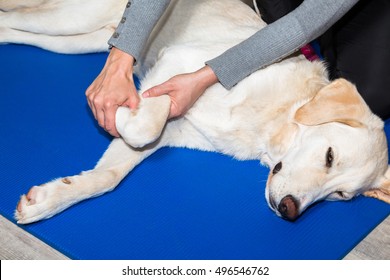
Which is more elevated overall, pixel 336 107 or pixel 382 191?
pixel 336 107

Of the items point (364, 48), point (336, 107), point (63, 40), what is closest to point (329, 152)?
point (336, 107)

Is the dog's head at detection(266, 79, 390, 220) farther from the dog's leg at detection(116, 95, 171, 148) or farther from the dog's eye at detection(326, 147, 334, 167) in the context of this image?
the dog's leg at detection(116, 95, 171, 148)

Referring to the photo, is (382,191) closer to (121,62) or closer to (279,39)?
(279,39)

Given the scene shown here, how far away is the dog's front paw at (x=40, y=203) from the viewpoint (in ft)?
8.22

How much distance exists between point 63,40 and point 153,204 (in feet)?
4.12

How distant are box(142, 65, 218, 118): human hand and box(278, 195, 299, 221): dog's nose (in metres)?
0.60

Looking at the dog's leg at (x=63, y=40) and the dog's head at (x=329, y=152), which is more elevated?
the dog's leg at (x=63, y=40)

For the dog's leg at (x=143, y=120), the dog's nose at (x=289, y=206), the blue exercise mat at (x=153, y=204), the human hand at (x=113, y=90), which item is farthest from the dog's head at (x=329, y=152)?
the human hand at (x=113, y=90)

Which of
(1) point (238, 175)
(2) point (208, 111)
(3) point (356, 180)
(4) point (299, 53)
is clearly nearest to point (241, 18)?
(4) point (299, 53)

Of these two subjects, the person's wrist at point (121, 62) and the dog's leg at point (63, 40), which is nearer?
the person's wrist at point (121, 62)

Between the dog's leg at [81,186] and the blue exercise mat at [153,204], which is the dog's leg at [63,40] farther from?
the dog's leg at [81,186]

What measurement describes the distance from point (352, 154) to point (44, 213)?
1299 mm

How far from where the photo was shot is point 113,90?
2564mm

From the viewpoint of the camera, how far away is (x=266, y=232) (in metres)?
2.74
